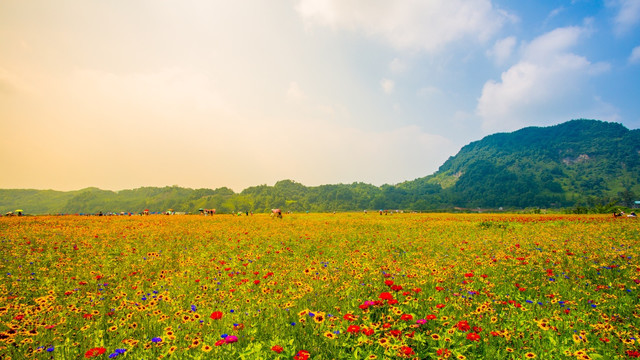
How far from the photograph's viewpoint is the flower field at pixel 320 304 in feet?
12.0

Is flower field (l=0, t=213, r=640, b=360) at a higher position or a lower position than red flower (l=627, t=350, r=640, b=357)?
lower

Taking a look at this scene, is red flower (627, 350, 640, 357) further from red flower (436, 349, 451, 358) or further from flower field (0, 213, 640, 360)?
red flower (436, 349, 451, 358)

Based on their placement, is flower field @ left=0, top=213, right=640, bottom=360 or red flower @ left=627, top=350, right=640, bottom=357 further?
flower field @ left=0, top=213, right=640, bottom=360

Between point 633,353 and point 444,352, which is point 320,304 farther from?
point 633,353

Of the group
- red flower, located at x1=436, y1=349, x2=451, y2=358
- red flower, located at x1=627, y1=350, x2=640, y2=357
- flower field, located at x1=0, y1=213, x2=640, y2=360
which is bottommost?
flower field, located at x1=0, y1=213, x2=640, y2=360

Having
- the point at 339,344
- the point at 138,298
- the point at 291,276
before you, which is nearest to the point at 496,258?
the point at 291,276

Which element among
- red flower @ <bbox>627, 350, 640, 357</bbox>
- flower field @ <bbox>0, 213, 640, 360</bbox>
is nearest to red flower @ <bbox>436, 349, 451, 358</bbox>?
flower field @ <bbox>0, 213, 640, 360</bbox>

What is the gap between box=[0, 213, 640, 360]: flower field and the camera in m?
3.66

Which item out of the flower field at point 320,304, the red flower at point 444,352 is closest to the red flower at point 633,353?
the flower field at point 320,304

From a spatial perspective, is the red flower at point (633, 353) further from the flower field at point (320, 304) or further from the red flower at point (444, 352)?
the red flower at point (444, 352)

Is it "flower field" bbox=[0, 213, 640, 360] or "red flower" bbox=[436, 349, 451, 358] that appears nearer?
"red flower" bbox=[436, 349, 451, 358]

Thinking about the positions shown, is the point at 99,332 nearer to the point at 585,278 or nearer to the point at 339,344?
the point at 339,344

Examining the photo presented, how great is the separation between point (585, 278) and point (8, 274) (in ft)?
50.0

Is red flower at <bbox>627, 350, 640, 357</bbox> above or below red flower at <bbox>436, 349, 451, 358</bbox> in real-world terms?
below
